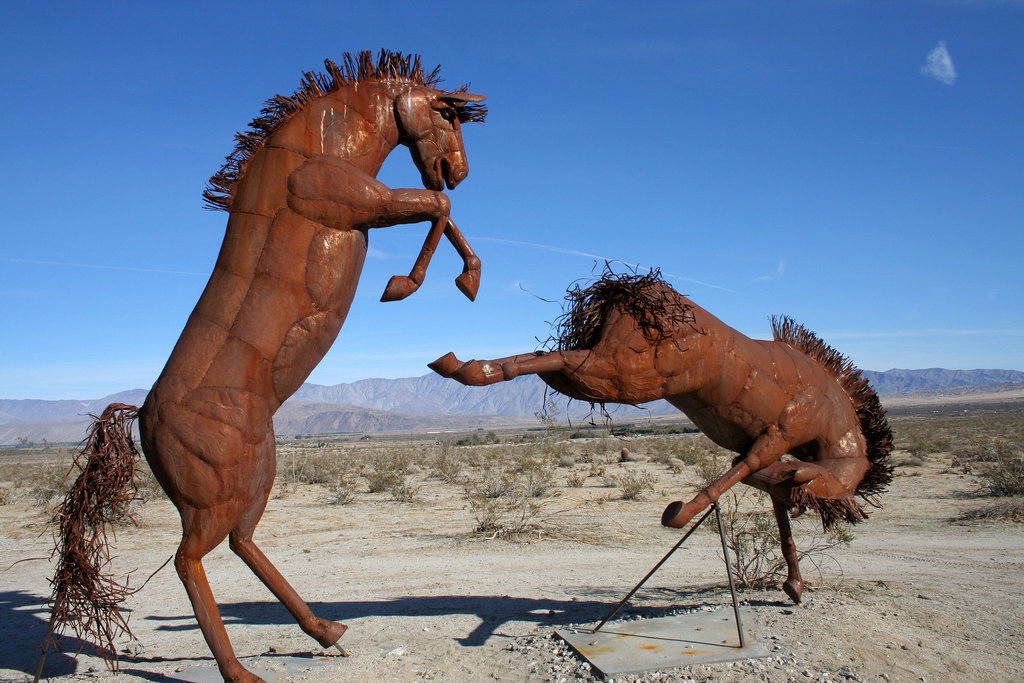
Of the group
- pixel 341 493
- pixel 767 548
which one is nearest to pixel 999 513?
pixel 767 548

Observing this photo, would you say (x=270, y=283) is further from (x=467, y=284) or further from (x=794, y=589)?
(x=794, y=589)

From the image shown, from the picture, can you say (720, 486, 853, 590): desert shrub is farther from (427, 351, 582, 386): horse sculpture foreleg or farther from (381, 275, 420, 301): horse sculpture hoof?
(381, 275, 420, 301): horse sculpture hoof

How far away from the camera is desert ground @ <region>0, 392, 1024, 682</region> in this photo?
17.6ft

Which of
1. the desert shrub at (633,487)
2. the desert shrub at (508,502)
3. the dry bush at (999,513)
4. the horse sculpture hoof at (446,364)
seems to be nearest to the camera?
the horse sculpture hoof at (446,364)

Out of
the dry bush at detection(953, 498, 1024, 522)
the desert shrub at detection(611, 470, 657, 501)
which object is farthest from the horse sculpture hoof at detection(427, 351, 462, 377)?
the desert shrub at detection(611, 470, 657, 501)

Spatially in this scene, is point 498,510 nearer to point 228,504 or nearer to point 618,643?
point 618,643

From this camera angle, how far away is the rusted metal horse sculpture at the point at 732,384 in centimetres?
459

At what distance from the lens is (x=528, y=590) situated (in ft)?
28.2

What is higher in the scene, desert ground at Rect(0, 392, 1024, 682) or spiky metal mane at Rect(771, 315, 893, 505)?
spiky metal mane at Rect(771, 315, 893, 505)

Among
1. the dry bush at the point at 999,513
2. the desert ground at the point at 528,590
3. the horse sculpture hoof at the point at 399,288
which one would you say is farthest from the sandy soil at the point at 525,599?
the horse sculpture hoof at the point at 399,288

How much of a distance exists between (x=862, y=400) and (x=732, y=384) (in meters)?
1.78

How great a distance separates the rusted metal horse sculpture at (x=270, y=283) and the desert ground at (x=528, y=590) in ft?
5.60

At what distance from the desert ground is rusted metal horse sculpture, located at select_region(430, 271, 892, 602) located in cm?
112

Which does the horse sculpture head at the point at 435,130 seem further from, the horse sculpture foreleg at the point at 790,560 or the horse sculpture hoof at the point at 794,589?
the horse sculpture hoof at the point at 794,589
